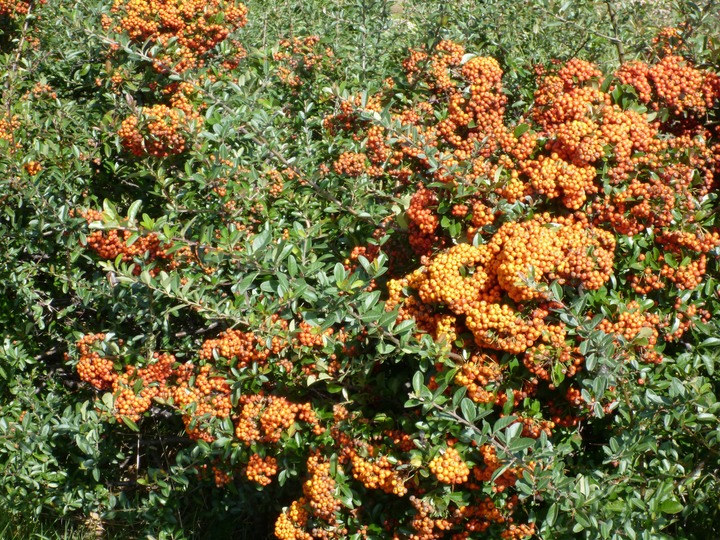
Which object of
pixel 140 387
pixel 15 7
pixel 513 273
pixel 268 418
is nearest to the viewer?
pixel 513 273

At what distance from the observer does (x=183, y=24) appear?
3889 mm

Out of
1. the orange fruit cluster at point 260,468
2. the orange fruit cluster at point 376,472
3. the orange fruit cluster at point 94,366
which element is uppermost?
the orange fruit cluster at point 376,472

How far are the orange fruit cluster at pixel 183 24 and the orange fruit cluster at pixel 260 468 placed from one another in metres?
1.84

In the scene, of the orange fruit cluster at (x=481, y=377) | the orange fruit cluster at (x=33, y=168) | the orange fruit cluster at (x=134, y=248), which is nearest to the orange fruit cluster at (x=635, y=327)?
the orange fruit cluster at (x=481, y=377)

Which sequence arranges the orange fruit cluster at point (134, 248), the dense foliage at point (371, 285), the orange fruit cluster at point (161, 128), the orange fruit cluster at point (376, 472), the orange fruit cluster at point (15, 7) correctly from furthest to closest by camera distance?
the orange fruit cluster at point (15, 7)
the orange fruit cluster at point (161, 128)
the orange fruit cluster at point (134, 248)
the orange fruit cluster at point (376, 472)
the dense foliage at point (371, 285)

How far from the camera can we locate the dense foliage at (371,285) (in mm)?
2633

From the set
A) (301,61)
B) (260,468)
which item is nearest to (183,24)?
(301,61)

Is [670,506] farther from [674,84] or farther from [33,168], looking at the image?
[33,168]

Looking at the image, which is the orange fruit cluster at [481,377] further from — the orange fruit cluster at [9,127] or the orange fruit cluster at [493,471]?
the orange fruit cluster at [9,127]

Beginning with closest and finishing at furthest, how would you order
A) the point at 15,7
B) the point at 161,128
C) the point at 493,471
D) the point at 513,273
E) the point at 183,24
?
the point at 513,273 → the point at 493,471 → the point at 161,128 → the point at 183,24 → the point at 15,7

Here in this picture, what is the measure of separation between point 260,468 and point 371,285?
80 centimetres

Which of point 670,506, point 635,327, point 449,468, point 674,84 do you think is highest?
point 674,84

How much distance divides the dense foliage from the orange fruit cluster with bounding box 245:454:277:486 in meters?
0.02

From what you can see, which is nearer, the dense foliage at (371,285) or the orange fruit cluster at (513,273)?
the orange fruit cluster at (513,273)
